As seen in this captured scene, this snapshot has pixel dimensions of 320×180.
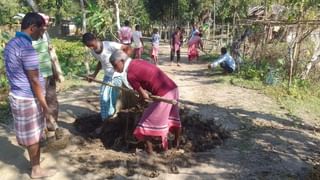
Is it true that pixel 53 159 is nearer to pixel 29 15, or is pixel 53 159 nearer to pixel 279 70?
pixel 29 15

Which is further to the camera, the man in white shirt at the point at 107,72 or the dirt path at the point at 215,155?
the man in white shirt at the point at 107,72

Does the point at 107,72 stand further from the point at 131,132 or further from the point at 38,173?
the point at 38,173

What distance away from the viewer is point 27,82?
175 inches

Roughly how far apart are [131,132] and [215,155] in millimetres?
1323

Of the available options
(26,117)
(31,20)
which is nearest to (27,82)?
(26,117)

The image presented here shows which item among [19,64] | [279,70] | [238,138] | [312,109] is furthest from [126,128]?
[279,70]

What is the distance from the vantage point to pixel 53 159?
542cm

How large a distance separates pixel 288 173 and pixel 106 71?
2922mm

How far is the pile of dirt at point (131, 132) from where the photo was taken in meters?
6.11

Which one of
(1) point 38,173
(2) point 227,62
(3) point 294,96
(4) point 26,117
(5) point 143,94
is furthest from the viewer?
(2) point 227,62

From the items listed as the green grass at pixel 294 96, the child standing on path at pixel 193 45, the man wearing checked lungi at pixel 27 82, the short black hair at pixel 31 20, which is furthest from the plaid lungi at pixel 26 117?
the child standing on path at pixel 193 45

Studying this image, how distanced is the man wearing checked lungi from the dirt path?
0.67 meters

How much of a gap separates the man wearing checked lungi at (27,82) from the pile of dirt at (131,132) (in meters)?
1.68

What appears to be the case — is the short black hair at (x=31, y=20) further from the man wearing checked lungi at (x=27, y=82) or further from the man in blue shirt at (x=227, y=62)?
the man in blue shirt at (x=227, y=62)
